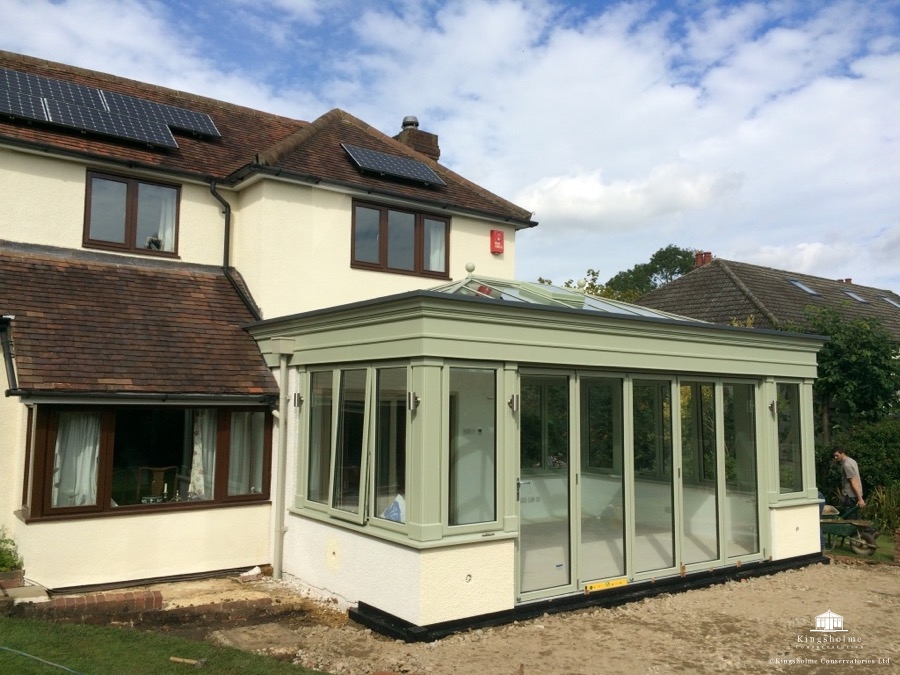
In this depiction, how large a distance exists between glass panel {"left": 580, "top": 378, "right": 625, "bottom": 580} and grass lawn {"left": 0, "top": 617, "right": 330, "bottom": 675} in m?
3.70

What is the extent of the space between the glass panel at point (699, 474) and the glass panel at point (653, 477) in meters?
0.27

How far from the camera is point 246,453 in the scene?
10312 millimetres

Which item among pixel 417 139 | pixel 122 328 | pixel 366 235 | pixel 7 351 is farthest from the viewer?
pixel 417 139

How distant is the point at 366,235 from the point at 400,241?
2.33 ft

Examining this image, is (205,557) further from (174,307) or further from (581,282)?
(581,282)

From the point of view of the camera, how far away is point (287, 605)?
8.56 m

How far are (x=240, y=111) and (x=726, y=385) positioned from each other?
10967 mm

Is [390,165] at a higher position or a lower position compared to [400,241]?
higher

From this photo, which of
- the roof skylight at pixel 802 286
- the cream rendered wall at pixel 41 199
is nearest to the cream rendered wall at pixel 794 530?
the cream rendered wall at pixel 41 199

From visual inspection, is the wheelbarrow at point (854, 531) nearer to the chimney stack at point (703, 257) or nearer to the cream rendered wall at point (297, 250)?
the cream rendered wall at point (297, 250)

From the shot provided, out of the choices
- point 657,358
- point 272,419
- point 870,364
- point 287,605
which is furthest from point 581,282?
point 870,364

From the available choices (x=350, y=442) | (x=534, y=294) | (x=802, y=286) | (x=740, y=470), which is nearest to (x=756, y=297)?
(x=802, y=286)

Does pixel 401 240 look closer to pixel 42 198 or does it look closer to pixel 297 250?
pixel 297 250

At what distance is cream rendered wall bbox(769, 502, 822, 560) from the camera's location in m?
10.4
